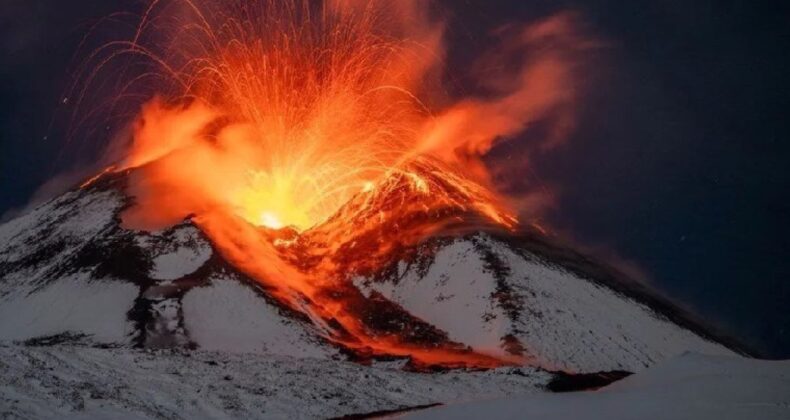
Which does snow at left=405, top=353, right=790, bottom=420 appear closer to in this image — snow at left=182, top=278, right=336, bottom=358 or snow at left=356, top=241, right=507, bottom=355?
snow at left=182, top=278, right=336, bottom=358

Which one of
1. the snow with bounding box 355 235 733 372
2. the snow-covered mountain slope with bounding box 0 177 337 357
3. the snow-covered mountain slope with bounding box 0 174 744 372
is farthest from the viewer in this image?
the snow with bounding box 355 235 733 372

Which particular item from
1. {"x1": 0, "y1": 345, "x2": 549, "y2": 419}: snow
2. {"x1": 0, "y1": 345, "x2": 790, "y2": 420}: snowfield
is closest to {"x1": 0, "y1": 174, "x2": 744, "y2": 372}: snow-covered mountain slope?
{"x1": 0, "y1": 345, "x2": 549, "y2": 419}: snow

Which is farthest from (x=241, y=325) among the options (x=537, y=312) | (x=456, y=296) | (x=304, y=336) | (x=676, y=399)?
(x=676, y=399)

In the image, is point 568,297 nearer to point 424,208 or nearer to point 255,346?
point 424,208

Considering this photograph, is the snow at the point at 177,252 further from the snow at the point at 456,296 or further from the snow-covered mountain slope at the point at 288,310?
the snow at the point at 456,296

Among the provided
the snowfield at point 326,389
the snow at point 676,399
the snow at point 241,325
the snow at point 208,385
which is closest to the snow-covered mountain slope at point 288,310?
the snow at point 241,325
